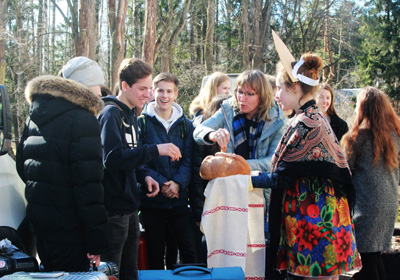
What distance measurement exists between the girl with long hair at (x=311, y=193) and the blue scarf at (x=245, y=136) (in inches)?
24.9

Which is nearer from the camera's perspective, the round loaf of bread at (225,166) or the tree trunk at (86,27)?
the round loaf of bread at (225,166)

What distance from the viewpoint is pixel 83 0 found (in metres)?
12.5

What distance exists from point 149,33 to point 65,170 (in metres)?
11.4

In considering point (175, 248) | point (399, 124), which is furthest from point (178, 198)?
point (399, 124)

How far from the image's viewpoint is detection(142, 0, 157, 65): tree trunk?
13.4m

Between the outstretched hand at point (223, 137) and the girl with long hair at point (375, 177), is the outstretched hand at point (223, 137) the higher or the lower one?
the higher one

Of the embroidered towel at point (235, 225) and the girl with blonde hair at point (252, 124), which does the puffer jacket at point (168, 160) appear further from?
the embroidered towel at point (235, 225)

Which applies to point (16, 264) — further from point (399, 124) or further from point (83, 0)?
point (83, 0)

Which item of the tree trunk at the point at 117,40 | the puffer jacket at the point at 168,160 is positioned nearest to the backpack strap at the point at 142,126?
the puffer jacket at the point at 168,160

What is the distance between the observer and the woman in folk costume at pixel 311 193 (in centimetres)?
298

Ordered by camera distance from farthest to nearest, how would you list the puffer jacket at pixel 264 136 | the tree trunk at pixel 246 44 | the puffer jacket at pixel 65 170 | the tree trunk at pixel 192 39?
the tree trunk at pixel 192 39 < the tree trunk at pixel 246 44 < the puffer jacket at pixel 264 136 < the puffer jacket at pixel 65 170

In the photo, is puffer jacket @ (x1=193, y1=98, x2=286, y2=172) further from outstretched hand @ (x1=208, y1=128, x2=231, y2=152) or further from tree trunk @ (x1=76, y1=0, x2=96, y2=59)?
tree trunk @ (x1=76, y1=0, x2=96, y2=59)

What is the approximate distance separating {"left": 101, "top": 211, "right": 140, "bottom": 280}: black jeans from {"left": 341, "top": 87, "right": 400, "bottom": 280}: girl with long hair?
1.97m

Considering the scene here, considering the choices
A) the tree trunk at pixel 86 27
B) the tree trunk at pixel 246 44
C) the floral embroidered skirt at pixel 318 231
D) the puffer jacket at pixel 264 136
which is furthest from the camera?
the tree trunk at pixel 246 44
